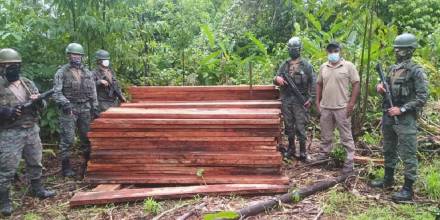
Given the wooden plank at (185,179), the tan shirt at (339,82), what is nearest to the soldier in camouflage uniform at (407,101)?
the tan shirt at (339,82)

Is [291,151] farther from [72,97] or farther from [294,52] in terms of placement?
[72,97]

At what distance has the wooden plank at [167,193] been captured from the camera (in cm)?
530

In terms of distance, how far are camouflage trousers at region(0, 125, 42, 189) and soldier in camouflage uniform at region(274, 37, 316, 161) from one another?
12.5 feet

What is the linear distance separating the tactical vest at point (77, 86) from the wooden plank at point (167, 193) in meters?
1.76

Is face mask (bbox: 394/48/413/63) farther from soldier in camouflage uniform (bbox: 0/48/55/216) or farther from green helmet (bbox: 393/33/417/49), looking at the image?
soldier in camouflage uniform (bbox: 0/48/55/216)

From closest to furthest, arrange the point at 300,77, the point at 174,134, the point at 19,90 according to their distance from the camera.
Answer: the point at 19,90
the point at 174,134
the point at 300,77

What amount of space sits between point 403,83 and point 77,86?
479 centimetres

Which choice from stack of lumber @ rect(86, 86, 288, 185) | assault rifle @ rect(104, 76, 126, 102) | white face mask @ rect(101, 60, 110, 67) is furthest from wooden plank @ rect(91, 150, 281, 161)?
white face mask @ rect(101, 60, 110, 67)

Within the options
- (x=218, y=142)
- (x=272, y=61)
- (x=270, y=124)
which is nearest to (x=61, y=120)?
(x=218, y=142)

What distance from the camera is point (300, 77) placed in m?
6.80

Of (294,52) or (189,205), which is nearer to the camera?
(189,205)

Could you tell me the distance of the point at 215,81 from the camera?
10.8 m

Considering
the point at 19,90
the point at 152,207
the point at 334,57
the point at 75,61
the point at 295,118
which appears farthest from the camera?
the point at 295,118

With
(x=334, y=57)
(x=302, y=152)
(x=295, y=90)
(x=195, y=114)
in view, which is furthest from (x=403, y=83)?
(x=195, y=114)
